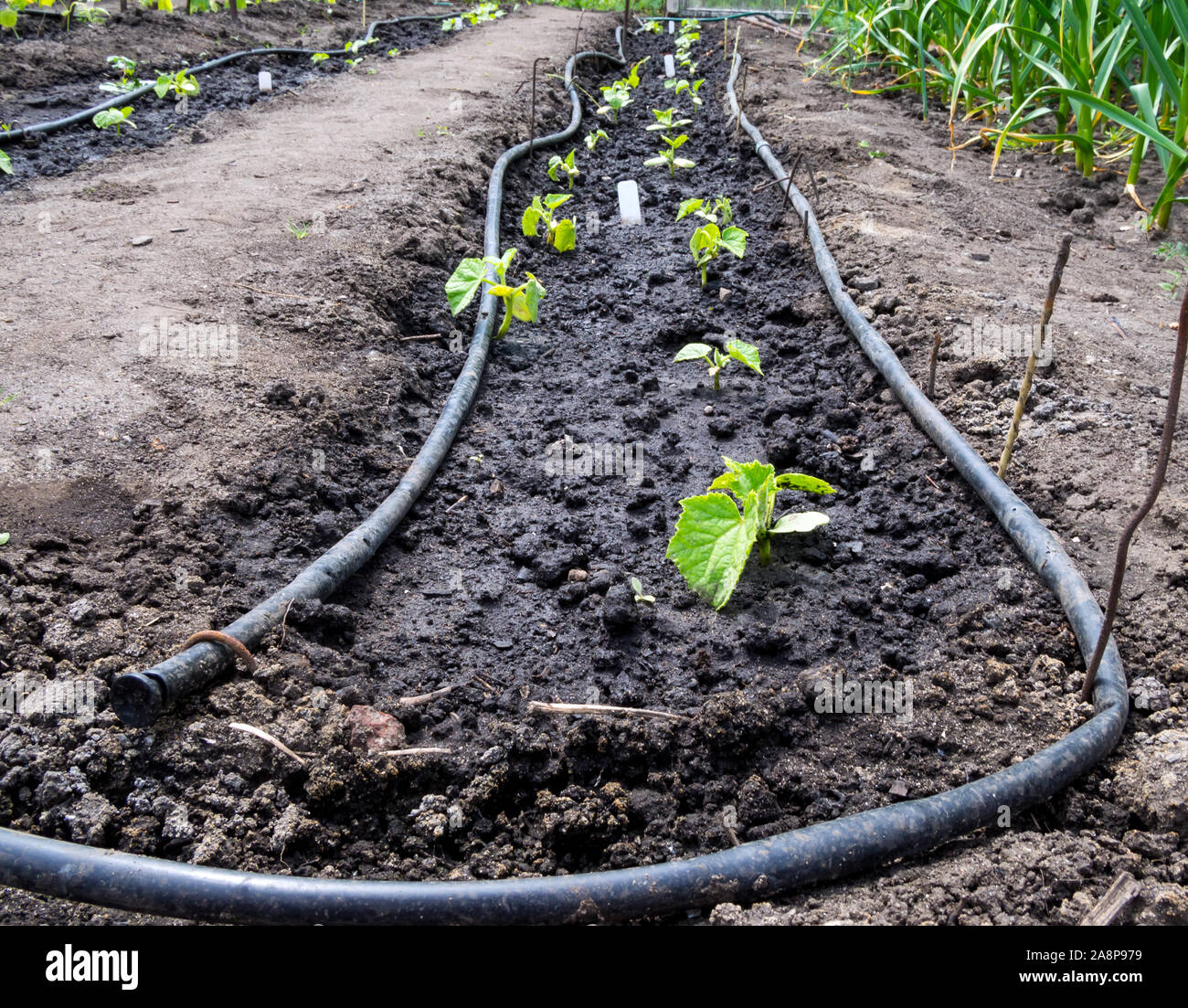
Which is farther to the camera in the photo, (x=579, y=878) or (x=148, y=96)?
(x=148, y=96)

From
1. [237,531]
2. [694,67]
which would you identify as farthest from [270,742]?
[694,67]

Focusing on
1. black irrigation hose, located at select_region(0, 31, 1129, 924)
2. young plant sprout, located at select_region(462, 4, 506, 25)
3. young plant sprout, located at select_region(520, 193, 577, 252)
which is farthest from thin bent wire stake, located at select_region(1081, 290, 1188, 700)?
young plant sprout, located at select_region(462, 4, 506, 25)

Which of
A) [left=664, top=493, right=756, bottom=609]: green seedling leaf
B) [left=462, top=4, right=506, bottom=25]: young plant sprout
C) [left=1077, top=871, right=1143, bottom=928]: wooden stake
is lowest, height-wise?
[left=1077, top=871, right=1143, bottom=928]: wooden stake

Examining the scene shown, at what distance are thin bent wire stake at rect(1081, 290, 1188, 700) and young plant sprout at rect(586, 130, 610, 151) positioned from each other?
14.6 ft

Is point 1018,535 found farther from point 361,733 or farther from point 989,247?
point 989,247

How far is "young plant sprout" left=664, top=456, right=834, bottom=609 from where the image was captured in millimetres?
1908

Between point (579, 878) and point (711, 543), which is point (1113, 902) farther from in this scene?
point (711, 543)

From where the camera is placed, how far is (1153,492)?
Answer: 1.33 m

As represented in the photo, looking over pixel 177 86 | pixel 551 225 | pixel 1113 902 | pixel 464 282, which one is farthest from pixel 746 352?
pixel 177 86

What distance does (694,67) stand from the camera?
24.2 feet

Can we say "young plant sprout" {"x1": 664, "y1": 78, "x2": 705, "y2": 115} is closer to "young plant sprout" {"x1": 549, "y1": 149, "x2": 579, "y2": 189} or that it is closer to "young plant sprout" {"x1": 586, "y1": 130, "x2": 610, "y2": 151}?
"young plant sprout" {"x1": 586, "y1": 130, "x2": 610, "y2": 151}

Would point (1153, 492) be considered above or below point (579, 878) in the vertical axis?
above

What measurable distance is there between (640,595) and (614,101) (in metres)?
4.82

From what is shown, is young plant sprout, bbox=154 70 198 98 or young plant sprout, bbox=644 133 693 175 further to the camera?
young plant sprout, bbox=154 70 198 98
